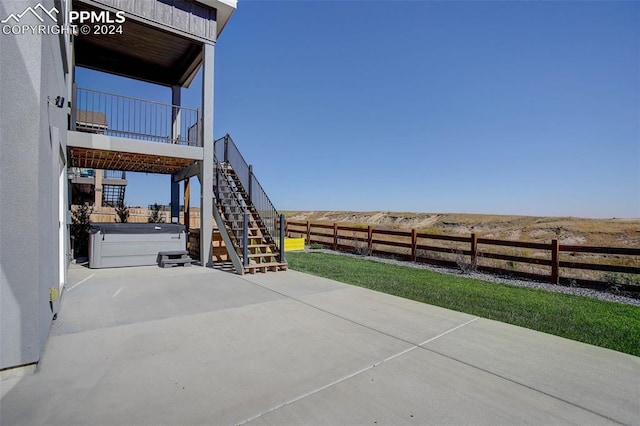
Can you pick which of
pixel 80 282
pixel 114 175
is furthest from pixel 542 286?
pixel 114 175

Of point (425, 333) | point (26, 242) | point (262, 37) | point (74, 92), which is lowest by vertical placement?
point (425, 333)

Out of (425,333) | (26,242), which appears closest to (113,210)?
(26,242)

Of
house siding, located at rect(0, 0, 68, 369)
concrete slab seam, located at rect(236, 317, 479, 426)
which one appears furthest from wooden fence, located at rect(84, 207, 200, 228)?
concrete slab seam, located at rect(236, 317, 479, 426)

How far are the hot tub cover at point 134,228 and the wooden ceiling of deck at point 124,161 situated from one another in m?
1.90

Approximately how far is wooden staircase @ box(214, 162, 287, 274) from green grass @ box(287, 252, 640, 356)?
1.19m

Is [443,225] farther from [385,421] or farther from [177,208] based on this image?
[385,421]

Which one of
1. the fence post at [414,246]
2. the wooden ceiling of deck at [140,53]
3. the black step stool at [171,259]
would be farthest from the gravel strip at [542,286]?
the wooden ceiling of deck at [140,53]

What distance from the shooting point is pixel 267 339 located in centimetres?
363

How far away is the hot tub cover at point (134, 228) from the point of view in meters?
8.21

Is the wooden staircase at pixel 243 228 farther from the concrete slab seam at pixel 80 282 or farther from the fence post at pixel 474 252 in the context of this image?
the fence post at pixel 474 252

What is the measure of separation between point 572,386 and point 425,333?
1483 millimetres

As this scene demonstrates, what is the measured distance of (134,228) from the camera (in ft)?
28.2

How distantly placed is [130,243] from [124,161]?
9.21 ft

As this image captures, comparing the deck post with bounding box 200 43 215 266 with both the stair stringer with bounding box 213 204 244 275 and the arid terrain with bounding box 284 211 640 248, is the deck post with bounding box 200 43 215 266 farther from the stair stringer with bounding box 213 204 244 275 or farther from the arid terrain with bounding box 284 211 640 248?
the arid terrain with bounding box 284 211 640 248
